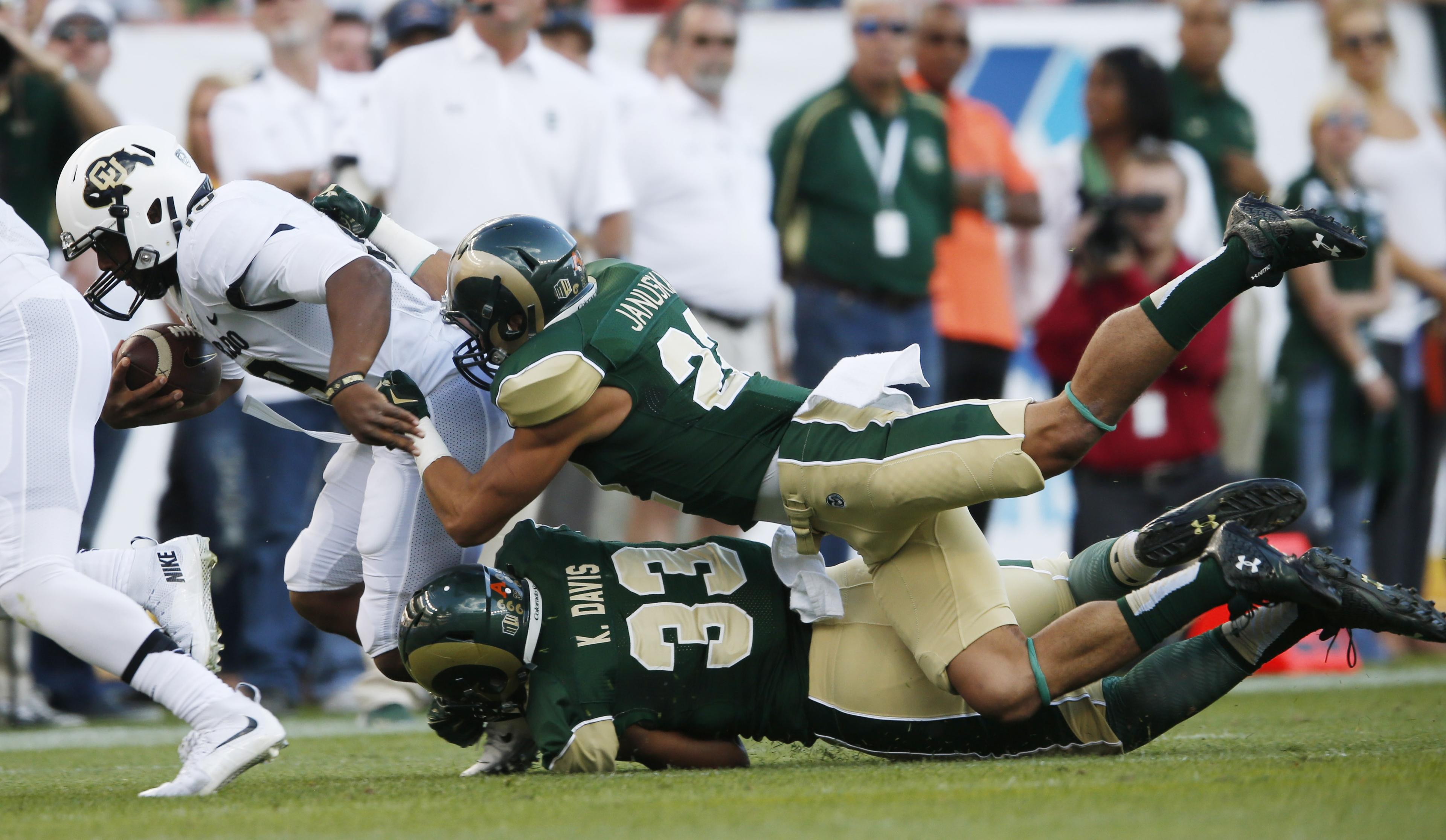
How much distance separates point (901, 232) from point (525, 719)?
3702 millimetres

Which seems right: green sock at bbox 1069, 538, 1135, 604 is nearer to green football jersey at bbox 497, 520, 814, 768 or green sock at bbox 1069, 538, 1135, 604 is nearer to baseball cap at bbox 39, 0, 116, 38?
green football jersey at bbox 497, 520, 814, 768

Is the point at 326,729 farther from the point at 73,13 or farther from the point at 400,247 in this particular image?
the point at 73,13

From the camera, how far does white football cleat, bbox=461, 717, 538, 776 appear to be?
462cm

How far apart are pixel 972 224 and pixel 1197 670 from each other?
4125 mm

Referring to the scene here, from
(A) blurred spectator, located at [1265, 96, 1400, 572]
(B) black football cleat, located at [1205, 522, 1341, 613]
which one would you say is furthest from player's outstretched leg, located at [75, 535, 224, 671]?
(A) blurred spectator, located at [1265, 96, 1400, 572]

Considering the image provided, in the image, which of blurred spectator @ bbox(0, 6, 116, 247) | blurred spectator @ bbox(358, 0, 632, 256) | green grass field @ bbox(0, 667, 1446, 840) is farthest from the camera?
Result: blurred spectator @ bbox(0, 6, 116, 247)

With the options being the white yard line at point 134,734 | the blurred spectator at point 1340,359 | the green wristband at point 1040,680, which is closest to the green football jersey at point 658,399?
the green wristband at point 1040,680

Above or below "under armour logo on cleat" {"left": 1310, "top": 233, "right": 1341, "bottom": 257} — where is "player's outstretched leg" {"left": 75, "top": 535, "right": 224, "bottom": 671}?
below

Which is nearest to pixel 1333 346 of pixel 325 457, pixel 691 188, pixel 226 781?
pixel 691 188

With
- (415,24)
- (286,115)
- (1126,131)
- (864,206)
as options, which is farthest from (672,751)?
(1126,131)

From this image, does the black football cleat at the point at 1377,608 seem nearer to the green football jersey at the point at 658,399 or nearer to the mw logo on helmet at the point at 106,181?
the green football jersey at the point at 658,399

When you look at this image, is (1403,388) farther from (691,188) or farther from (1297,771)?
(1297,771)

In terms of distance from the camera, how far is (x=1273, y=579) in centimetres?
405

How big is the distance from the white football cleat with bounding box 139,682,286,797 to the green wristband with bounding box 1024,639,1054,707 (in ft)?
5.87
